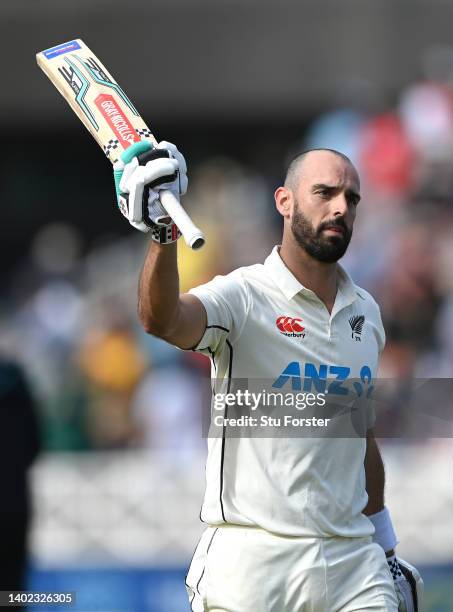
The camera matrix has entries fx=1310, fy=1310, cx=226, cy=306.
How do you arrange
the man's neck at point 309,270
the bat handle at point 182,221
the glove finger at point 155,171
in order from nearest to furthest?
1. the bat handle at point 182,221
2. the glove finger at point 155,171
3. the man's neck at point 309,270

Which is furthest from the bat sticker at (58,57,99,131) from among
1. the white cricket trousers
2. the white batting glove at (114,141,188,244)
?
the white cricket trousers

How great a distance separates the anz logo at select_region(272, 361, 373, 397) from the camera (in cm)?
408

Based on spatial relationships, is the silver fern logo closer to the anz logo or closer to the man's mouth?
the anz logo

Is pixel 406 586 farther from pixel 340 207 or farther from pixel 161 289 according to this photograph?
pixel 161 289

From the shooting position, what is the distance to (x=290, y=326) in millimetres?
4113

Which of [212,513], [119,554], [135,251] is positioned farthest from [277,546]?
[135,251]

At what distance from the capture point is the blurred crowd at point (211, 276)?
1072 cm

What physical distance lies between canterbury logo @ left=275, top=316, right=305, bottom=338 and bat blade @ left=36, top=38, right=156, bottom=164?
69cm

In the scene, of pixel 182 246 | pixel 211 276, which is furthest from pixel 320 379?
pixel 211 276

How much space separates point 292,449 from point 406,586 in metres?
0.75

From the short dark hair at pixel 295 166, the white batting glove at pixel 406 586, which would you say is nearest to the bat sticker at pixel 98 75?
the short dark hair at pixel 295 166

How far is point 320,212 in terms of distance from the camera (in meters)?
4.15

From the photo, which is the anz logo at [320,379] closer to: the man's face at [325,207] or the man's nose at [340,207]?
the man's face at [325,207]

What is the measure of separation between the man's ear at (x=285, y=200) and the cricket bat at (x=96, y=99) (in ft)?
1.66
